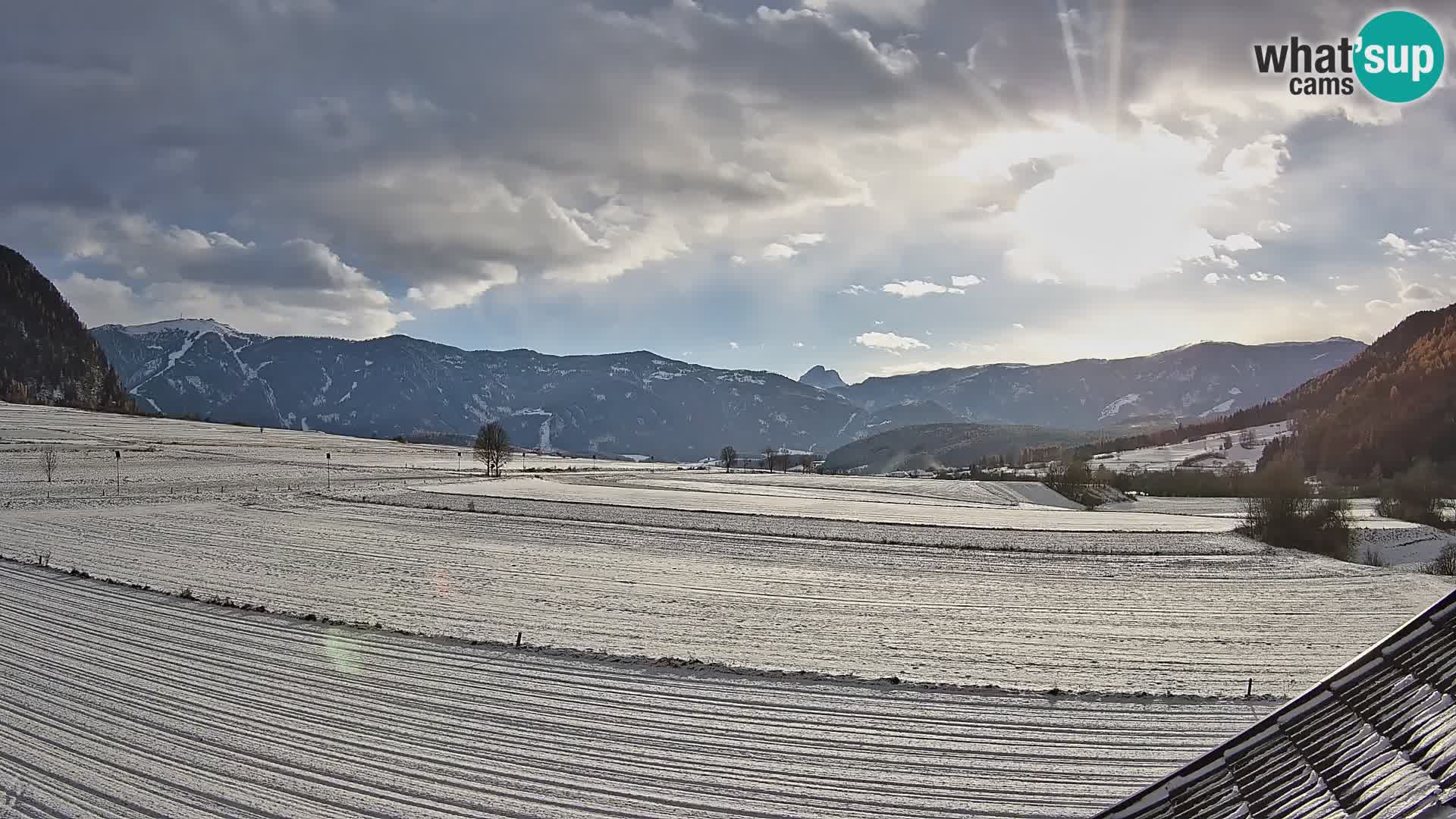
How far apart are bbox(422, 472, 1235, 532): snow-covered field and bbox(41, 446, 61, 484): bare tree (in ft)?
94.7

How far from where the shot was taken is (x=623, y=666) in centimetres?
1792

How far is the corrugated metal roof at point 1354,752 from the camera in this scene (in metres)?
3.69

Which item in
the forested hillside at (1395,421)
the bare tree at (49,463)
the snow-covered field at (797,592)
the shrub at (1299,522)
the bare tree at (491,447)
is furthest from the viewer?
the forested hillside at (1395,421)

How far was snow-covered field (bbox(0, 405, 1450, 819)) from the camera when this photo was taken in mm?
11812

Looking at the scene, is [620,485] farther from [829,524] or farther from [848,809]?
[848,809]

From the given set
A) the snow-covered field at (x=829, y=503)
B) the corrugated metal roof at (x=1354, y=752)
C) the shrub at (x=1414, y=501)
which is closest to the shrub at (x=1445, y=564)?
the snow-covered field at (x=829, y=503)

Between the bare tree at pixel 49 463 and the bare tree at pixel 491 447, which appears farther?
the bare tree at pixel 491 447

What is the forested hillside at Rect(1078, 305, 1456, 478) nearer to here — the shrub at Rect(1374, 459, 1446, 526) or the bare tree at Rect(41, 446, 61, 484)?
the shrub at Rect(1374, 459, 1446, 526)

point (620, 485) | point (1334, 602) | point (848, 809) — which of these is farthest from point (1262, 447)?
point (848, 809)

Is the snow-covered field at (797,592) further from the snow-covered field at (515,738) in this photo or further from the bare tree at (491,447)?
the bare tree at (491,447)

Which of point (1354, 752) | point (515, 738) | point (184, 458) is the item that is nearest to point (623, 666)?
point (515, 738)

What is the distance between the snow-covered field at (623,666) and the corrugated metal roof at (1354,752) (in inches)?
275

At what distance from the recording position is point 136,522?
1640 inches

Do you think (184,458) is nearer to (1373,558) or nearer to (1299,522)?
(1299,522)
